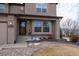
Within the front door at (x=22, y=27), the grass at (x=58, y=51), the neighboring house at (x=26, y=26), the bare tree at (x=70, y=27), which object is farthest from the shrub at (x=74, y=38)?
the front door at (x=22, y=27)

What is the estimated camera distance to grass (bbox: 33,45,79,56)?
17.7 feet

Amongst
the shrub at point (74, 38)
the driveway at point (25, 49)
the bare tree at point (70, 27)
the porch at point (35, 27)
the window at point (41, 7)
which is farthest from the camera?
the window at point (41, 7)

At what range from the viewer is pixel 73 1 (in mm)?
5281

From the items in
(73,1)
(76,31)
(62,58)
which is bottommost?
(62,58)

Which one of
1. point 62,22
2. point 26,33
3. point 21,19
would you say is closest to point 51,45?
point 62,22

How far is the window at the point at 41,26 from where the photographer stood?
718 centimetres

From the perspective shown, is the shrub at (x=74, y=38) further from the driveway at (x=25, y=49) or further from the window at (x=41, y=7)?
the window at (x=41, y=7)

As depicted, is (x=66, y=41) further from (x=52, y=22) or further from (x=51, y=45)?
(x=52, y=22)

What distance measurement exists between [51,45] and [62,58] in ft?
2.92

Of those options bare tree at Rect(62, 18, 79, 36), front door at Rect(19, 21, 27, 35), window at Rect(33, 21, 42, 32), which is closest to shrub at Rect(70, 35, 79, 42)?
bare tree at Rect(62, 18, 79, 36)

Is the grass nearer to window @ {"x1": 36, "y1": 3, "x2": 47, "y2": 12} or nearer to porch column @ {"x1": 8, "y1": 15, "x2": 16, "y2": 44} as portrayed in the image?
porch column @ {"x1": 8, "y1": 15, "x2": 16, "y2": 44}

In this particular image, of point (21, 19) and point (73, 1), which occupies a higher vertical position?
point (73, 1)

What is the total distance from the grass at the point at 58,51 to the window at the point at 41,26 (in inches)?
65.0

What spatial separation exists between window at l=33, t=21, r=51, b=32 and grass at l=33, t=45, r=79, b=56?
5.41 ft
